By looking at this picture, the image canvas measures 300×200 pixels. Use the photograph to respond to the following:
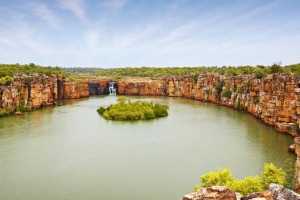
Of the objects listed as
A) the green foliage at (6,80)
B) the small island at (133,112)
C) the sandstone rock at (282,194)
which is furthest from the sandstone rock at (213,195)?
the green foliage at (6,80)

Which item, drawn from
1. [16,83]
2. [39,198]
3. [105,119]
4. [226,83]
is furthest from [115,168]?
[226,83]

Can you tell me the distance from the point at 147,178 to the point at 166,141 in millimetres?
11721

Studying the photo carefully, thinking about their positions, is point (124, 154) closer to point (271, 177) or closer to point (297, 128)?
point (271, 177)

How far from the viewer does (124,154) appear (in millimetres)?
29828

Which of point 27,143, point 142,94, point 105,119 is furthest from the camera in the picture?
point 142,94

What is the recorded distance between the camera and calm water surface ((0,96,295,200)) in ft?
71.2

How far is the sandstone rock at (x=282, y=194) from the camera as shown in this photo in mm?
11312

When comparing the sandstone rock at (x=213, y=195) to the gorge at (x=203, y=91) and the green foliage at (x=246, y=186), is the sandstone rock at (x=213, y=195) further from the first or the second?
the gorge at (x=203, y=91)

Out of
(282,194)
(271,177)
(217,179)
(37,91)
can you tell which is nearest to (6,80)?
(37,91)

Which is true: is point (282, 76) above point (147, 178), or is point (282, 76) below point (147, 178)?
above

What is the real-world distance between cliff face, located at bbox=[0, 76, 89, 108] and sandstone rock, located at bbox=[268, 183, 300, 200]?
48715 millimetres

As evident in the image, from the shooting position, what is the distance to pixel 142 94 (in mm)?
93750

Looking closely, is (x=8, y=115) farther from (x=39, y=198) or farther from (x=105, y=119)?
(x=39, y=198)

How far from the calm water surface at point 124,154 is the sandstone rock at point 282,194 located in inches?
345
